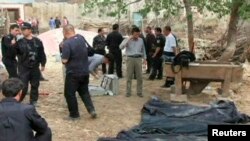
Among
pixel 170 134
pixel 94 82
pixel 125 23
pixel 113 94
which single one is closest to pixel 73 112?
pixel 170 134

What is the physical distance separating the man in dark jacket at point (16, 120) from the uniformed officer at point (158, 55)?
9.22 m

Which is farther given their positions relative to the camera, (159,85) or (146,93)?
(159,85)

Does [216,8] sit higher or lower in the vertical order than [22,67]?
higher

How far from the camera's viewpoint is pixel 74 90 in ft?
28.3

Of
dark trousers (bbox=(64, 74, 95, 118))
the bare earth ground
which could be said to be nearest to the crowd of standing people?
dark trousers (bbox=(64, 74, 95, 118))

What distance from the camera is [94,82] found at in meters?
13.6

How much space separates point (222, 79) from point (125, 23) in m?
25.0

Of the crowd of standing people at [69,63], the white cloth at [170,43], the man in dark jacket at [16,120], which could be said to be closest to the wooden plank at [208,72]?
the crowd of standing people at [69,63]

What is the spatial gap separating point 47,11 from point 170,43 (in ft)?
116

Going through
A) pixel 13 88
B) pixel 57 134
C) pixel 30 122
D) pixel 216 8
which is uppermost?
pixel 216 8

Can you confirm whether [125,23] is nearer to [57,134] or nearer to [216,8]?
[216,8]

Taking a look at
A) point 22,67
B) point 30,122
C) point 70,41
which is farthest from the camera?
point 22,67

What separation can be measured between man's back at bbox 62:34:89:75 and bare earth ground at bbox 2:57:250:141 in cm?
96

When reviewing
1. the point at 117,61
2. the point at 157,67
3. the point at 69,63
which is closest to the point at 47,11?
the point at 117,61
